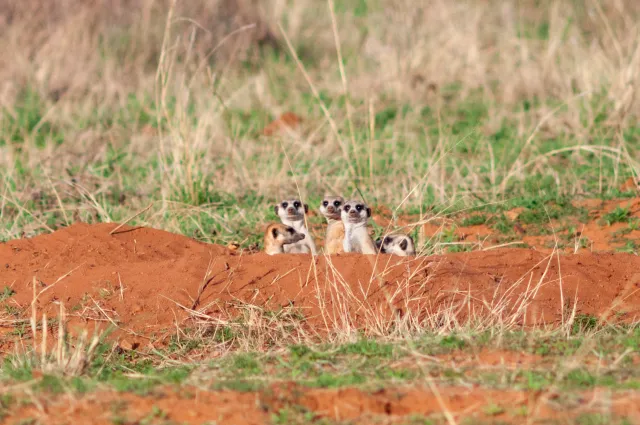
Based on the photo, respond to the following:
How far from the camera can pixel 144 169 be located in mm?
10781

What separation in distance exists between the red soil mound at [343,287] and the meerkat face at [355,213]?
37.9 inches

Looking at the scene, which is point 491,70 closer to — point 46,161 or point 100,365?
point 46,161

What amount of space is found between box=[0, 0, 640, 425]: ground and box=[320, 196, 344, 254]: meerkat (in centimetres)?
48

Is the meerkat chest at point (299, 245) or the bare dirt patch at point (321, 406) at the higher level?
the bare dirt patch at point (321, 406)

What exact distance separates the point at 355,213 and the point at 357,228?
160mm

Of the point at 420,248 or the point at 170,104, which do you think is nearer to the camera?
the point at 420,248

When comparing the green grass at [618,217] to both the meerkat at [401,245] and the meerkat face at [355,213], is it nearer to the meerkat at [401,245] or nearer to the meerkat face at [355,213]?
the meerkat at [401,245]

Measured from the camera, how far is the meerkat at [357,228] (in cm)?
801

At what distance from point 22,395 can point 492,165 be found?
19.2 ft

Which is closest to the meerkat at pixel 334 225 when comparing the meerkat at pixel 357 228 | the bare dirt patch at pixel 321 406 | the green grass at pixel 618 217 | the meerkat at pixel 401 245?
the meerkat at pixel 357 228

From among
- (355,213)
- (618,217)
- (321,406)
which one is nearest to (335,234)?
(355,213)

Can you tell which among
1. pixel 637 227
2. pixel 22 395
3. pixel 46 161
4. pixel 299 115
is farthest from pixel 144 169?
pixel 22 395

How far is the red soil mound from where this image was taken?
6598 mm

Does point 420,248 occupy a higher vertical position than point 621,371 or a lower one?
lower
